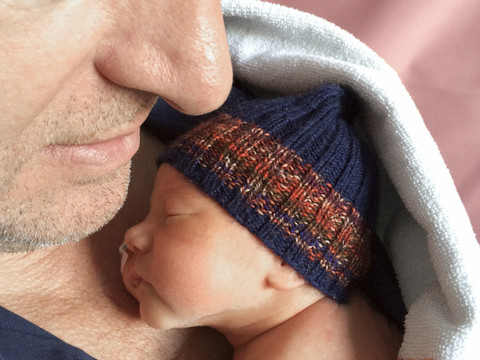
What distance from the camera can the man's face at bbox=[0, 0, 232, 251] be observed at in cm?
51

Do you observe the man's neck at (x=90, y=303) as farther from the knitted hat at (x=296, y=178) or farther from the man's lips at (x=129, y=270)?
the knitted hat at (x=296, y=178)

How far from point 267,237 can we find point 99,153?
266 millimetres

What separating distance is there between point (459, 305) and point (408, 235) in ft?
0.55

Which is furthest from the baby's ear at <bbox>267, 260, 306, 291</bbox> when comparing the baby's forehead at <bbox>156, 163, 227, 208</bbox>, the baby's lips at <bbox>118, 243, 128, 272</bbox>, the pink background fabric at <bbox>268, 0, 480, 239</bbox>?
the pink background fabric at <bbox>268, 0, 480, 239</bbox>

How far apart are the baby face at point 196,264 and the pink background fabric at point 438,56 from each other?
0.55 m

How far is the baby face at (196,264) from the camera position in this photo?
2.58 ft

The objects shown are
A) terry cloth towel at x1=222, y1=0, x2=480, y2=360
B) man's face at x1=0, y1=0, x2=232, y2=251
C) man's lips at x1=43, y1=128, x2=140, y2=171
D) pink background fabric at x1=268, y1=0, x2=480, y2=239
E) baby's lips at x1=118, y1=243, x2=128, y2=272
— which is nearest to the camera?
man's face at x1=0, y1=0, x2=232, y2=251

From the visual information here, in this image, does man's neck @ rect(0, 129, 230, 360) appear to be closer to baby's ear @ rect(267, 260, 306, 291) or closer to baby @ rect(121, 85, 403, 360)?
baby @ rect(121, 85, 403, 360)

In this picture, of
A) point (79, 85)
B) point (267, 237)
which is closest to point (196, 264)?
point (267, 237)

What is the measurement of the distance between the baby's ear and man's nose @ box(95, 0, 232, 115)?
0.30 metres

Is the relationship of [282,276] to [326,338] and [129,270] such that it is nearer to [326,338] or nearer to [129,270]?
[326,338]

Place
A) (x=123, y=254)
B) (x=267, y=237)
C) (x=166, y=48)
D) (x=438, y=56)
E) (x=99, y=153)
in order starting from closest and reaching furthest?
(x=166, y=48), (x=99, y=153), (x=267, y=237), (x=123, y=254), (x=438, y=56)

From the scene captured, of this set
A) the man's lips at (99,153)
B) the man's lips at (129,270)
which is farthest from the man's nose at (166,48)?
the man's lips at (129,270)

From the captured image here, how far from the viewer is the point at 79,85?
0.58 metres
